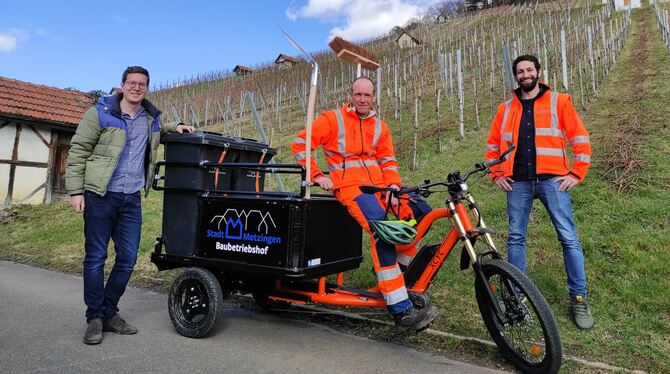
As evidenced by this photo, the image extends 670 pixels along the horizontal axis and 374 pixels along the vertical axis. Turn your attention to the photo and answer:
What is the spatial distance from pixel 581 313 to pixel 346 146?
2.20 meters

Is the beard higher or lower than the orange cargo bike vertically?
higher

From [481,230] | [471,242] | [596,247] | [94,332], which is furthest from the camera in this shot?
[596,247]

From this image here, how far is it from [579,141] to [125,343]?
3.82 meters

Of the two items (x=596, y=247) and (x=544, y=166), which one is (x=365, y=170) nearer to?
(x=544, y=166)

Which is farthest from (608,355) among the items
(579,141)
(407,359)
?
(579,141)

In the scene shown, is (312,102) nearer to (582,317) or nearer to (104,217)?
(104,217)

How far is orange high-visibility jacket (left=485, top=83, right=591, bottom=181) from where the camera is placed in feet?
11.4

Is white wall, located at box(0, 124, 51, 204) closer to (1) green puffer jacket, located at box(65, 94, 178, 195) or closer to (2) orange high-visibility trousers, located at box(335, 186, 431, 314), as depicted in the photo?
(1) green puffer jacket, located at box(65, 94, 178, 195)

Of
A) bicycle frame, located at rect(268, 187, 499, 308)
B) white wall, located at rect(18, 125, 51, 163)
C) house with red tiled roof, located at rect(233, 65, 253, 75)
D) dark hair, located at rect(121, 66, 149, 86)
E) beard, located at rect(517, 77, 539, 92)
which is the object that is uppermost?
house with red tiled roof, located at rect(233, 65, 253, 75)

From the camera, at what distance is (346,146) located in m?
3.42

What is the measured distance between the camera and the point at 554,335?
8.18 ft

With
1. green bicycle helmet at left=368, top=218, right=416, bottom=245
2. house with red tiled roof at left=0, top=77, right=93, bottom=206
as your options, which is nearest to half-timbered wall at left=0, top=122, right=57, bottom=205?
house with red tiled roof at left=0, top=77, right=93, bottom=206

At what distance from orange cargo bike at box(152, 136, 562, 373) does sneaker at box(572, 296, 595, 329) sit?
833 mm

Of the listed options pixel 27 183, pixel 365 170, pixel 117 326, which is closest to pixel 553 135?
pixel 365 170
